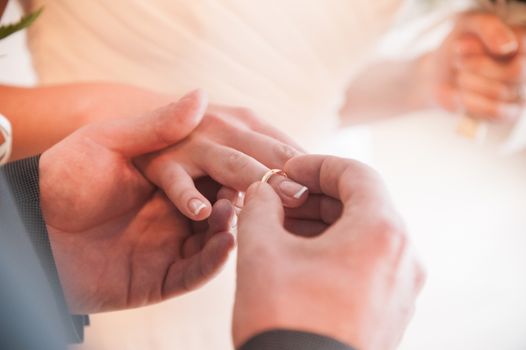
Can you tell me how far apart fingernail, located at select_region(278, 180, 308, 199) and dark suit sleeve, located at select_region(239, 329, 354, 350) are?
0.59 feet

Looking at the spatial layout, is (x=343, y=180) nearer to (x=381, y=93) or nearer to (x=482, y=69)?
(x=482, y=69)

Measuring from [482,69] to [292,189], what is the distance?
25.5 inches

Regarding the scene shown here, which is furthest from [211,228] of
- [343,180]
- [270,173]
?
[343,180]

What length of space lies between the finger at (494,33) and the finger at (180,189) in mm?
627

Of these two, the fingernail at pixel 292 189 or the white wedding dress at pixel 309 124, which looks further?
the white wedding dress at pixel 309 124

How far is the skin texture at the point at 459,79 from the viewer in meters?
0.92

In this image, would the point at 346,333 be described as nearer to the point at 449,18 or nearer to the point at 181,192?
the point at 181,192

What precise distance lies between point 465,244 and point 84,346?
896mm

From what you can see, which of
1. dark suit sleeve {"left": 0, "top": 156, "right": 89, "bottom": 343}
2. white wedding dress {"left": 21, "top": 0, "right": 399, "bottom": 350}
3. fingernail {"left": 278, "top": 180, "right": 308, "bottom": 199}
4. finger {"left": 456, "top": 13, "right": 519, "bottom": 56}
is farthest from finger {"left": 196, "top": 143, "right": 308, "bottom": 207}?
finger {"left": 456, "top": 13, "right": 519, "bottom": 56}

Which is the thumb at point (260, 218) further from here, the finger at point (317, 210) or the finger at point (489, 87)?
the finger at point (489, 87)

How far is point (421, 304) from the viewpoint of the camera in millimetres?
1076

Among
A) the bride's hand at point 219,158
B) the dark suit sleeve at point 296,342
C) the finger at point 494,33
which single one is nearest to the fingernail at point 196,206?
the bride's hand at point 219,158

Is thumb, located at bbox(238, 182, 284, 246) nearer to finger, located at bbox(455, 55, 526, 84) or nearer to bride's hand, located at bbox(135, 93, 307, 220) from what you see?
bride's hand, located at bbox(135, 93, 307, 220)

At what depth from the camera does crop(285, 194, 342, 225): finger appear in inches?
20.7
